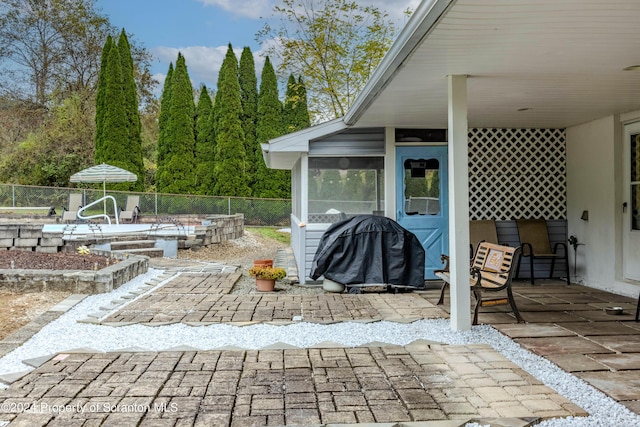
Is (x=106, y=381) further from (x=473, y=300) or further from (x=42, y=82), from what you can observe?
(x=42, y=82)

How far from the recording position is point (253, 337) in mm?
4195

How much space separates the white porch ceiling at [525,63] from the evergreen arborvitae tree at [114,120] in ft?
46.5

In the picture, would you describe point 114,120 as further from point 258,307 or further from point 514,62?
point 514,62

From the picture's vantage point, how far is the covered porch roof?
9.44ft

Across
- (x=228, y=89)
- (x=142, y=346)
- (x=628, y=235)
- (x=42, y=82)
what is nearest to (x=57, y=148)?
(x=42, y=82)

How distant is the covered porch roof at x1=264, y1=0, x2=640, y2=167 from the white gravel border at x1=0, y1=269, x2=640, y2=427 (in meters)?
2.20

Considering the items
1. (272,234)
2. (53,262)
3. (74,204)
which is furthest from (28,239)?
(272,234)

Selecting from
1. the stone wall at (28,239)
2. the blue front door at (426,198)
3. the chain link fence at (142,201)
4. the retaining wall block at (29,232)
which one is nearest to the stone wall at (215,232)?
the chain link fence at (142,201)

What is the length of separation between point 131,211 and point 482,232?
1118 centimetres

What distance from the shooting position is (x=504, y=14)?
2.87 metres

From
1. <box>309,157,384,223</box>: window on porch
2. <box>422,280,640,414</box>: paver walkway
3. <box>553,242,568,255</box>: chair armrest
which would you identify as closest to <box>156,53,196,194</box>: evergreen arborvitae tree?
<box>309,157,384,223</box>: window on porch

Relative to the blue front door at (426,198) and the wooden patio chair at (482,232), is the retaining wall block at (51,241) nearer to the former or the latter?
the blue front door at (426,198)

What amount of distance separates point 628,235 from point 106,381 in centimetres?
590

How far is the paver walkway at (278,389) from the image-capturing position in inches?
103
